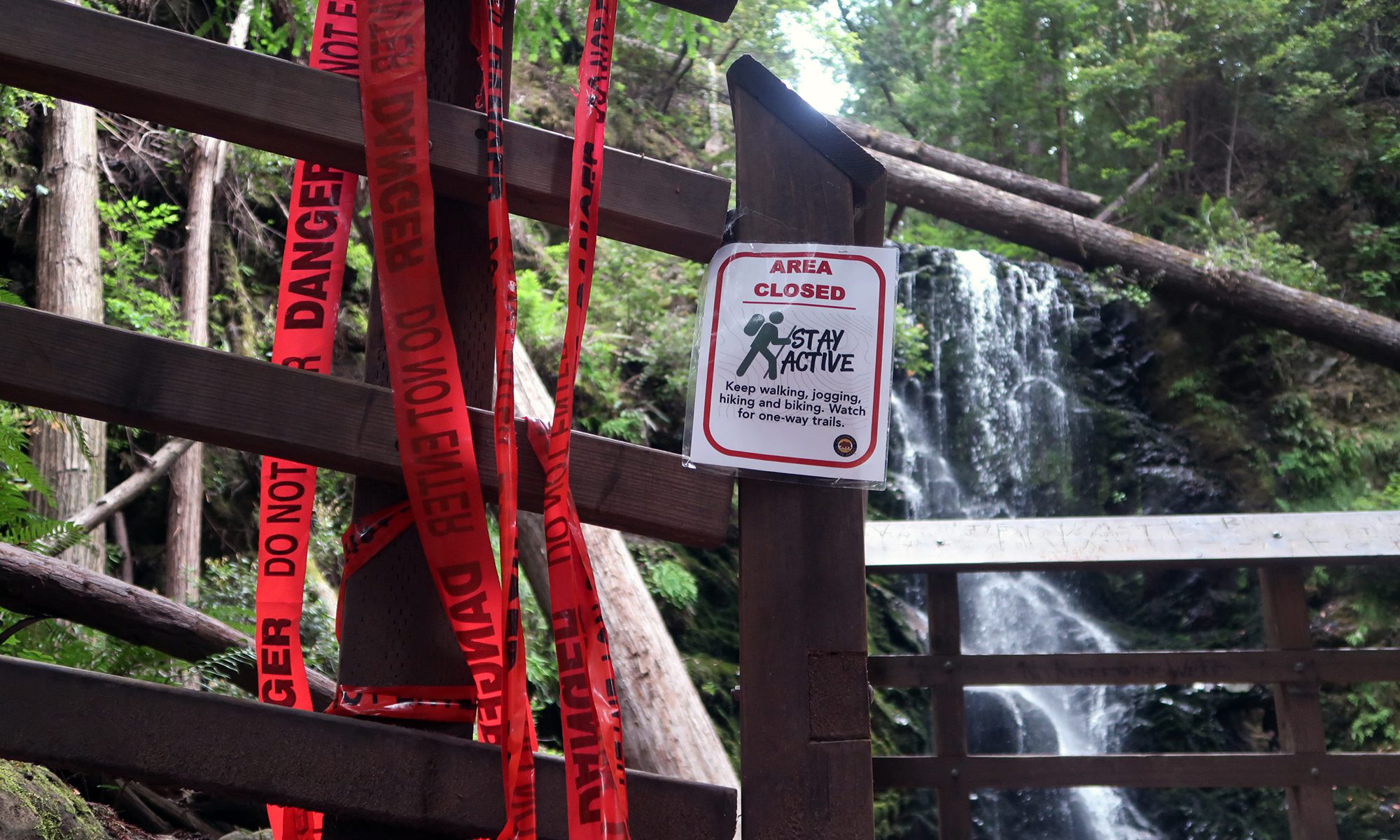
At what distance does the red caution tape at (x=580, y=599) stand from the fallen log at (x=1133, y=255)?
9.35m

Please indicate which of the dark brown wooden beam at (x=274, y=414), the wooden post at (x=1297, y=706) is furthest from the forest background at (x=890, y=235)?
the wooden post at (x=1297, y=706)

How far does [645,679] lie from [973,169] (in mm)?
10262

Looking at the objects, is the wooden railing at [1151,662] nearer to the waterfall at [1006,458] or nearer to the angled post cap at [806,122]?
the angled post cap at [806,122]

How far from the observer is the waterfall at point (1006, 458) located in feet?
24.5

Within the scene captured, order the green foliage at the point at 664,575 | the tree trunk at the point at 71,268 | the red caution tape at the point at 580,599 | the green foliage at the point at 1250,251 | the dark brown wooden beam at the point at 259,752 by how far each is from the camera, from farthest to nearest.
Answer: the green foliage at the point at 1250,251, the green foliage at the point at 664,575, the tree trunk at the point at 71,268, the red caution tape at the point at 580,599, the dark brown wooden beam at the point at 259,752

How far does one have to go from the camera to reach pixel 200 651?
2.91 m

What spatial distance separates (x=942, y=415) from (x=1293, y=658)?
732cm

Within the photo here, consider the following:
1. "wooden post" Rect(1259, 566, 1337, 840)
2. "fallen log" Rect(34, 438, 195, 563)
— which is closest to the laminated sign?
"wooden post" Rect(1259, 566, 1337, 840)

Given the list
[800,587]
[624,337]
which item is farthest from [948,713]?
[624,337]

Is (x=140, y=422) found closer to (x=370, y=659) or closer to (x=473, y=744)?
Answer: (x=370, y=659)

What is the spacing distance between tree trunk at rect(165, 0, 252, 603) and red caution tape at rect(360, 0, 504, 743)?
4063mm

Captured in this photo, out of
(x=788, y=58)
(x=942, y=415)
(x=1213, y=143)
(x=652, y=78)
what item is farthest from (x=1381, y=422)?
→ (x=652, y=78)

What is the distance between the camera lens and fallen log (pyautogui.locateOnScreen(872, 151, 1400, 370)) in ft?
32.6

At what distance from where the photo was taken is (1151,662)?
10.7 feet
